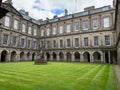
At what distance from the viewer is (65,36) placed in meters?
34.0

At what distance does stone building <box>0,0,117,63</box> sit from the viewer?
89.5 feet

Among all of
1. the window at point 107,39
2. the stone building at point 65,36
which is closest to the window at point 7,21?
the stone building at point 65,36

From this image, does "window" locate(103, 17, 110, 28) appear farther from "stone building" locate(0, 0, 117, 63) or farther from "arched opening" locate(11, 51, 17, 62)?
"arched opening" locate(11, 51, 17, 62)

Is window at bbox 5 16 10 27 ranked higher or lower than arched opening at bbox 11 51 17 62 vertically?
higher

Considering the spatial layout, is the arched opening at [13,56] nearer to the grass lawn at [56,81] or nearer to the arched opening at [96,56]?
the arched opening at [96,56]

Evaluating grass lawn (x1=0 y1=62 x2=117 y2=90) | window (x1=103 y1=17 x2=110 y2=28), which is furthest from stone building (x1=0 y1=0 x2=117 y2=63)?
grass lawn (x1=0 y1=62 x2=117 y2=90)

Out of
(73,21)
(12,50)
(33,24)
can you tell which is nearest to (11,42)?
(12,50)

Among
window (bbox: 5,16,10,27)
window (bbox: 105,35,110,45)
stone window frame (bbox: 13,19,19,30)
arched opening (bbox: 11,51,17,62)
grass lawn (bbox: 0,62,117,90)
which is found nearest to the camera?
grass lawn (bbox: 0,62,117,90)

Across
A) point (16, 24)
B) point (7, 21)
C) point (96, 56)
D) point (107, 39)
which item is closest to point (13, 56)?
point (16, 24)

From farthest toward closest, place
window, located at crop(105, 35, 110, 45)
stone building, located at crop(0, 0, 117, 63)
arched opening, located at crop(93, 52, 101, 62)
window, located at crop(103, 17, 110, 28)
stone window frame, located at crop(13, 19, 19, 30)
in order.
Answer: stone window frame, located at crop(13, 19, 19, 30), arched opening, located at crop(93, 52, 101, 62), window, located at crop(103, 17, 110, 28), stone building, located at crop(0, 0, 117, 63), window, located at crop(105, 35, 110, 45)

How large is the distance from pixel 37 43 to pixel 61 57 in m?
9.56

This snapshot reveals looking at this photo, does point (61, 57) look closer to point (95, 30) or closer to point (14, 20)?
point (95, 30)

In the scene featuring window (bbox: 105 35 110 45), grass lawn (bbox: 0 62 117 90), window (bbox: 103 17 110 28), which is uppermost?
window (bbox: 103 17 110 28)

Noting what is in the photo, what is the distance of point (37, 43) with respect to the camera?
130 feet
